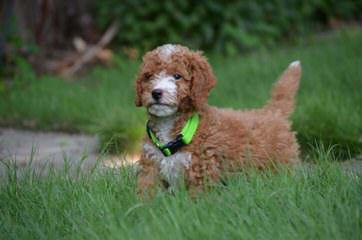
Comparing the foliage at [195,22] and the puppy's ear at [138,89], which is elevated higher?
the foliage at [195,22]

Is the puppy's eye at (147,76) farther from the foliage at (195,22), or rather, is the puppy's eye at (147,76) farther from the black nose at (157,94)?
the foliage at (195,22)

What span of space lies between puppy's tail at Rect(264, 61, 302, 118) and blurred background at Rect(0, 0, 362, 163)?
3.08ft

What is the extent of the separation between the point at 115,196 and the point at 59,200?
0.36 meters

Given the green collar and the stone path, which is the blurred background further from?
the green collar

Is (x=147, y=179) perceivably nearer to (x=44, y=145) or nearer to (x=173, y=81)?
(x=173, y=81)

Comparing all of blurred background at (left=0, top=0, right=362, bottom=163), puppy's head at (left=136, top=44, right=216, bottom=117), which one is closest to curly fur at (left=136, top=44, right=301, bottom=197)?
puppy's head at (left=136, top=44, right=216, bottom=117)

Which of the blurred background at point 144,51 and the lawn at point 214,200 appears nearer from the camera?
the lawn at point 214,200

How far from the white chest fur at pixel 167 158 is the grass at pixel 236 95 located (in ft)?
5.25

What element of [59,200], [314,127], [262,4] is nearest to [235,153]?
[59,200]

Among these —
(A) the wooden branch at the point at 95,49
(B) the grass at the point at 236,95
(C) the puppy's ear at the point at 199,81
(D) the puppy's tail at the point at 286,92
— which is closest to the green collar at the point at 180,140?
(C) the puppy's ear at the point at 199,81

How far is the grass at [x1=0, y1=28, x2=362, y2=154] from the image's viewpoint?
652cm

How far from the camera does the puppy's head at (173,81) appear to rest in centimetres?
437

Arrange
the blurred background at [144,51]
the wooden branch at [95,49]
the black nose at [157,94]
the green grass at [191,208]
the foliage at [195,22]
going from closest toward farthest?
the green grass at [191,208]
the black nose at [157,94]
the blurred background at [144,51]
the foliage at [195,22]
the wooden branch at [95,49]

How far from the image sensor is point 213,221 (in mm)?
3820
